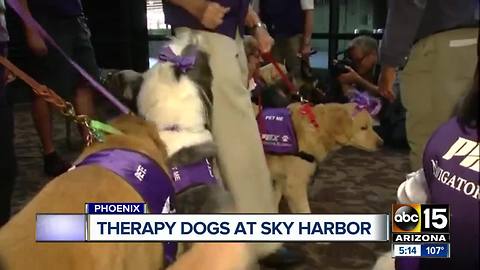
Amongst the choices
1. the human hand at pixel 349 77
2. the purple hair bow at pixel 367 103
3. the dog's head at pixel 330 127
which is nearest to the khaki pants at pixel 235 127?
the dog's head at pixel 330 127

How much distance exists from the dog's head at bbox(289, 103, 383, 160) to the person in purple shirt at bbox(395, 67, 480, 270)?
1522 millimetres

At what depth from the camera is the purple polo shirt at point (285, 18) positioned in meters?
3.27

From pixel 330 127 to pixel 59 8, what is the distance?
1.22 m

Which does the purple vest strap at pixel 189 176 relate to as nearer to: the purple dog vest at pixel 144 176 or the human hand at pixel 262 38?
the purple dog vest at pixel 144 176

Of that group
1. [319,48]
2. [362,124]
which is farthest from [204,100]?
[319,48]

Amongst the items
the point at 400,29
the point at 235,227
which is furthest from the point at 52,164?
the point at 235,227

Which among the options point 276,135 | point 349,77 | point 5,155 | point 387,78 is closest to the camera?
point 5,155

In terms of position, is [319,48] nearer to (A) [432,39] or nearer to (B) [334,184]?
(B) [334,184]

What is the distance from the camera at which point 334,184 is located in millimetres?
2809

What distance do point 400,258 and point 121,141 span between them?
61cm

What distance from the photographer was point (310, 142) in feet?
8.00

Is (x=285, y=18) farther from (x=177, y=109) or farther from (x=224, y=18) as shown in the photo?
(x=177, y=109)

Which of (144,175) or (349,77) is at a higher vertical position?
(144,175)

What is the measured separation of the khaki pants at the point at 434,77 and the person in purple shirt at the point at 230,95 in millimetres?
463
